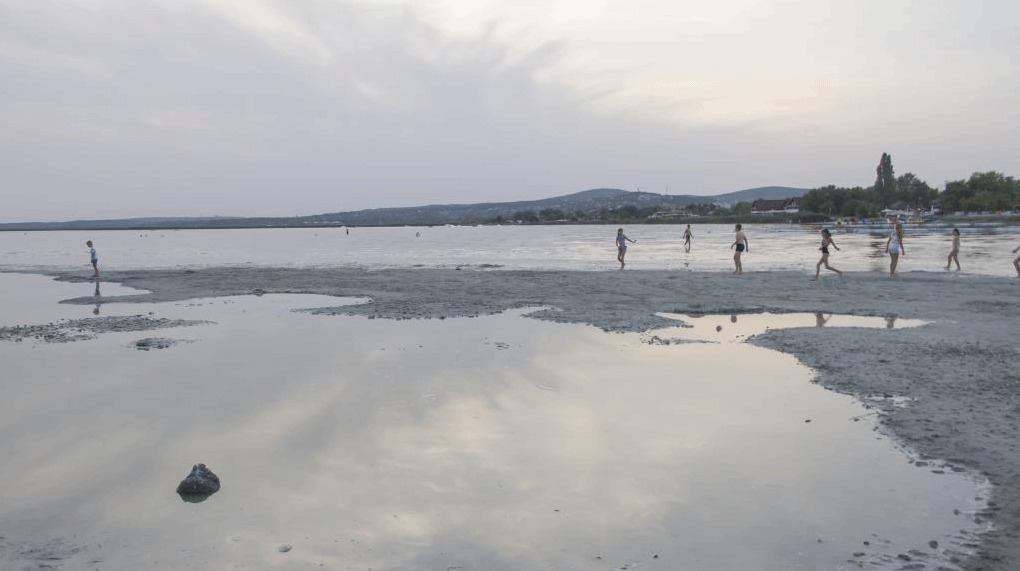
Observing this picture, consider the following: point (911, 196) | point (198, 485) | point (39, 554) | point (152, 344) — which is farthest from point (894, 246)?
point (911, 196)

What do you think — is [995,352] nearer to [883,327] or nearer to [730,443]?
[883,327]

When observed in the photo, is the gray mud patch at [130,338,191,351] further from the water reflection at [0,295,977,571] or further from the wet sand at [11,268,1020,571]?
the wet sand at [11,268,1020,571]

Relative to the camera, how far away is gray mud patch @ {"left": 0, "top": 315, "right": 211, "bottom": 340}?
57.9 feet

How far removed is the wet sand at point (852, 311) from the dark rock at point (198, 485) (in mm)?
6874

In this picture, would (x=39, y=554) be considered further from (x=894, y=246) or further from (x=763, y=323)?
(x=894, y=246)

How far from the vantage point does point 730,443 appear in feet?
27.7

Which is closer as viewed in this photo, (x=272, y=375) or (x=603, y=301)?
(x=272, y=375)

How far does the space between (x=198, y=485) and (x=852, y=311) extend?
16.3 m

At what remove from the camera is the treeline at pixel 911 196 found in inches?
5842

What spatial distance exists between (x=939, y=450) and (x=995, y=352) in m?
5.99

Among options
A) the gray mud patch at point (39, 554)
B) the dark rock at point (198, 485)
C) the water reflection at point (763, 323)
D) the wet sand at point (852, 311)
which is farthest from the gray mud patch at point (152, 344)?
the water reflection at point (763, 323)

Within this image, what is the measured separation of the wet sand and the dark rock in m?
6.87

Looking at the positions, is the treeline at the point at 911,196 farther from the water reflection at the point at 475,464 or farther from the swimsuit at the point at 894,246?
the water reflection at the point at 475,464

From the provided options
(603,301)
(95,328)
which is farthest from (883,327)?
(95,328)
